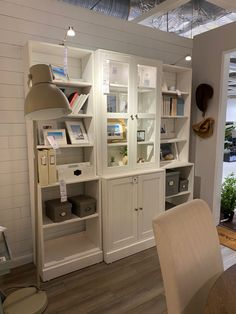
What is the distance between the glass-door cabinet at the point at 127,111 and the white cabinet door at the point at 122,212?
0.61ft

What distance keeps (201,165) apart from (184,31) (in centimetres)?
192

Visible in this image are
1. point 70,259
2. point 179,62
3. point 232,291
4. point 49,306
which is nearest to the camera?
point 232,291

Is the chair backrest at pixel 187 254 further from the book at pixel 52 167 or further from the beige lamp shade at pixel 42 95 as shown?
the book at pixel 52 167

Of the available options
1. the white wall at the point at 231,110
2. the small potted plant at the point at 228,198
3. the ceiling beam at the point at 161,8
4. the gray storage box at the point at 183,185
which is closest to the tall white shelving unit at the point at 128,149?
the gray storage box at the point at 183,185

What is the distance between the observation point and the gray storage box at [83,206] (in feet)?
7.92

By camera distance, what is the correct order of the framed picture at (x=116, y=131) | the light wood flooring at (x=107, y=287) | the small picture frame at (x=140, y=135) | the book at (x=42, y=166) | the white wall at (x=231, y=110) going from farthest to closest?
the white wall at (x=231, y=110)
the small picture frame at (x=140, y=135)
the framed picture at (x=116, y=131)
the book at (x=42, y=166)
the light wood flooring at (x=107, y=287)

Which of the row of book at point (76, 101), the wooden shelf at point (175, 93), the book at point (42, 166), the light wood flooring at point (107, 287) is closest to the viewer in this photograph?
the light wood flooring at point (107, 287)

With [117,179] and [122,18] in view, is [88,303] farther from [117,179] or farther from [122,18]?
[122,18]

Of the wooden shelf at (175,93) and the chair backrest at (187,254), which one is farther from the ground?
the wooden shelf at (175,93)

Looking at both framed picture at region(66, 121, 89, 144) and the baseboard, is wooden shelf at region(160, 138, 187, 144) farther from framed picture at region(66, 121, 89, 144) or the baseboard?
the baseboard

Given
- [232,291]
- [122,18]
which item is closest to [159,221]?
[232,291]

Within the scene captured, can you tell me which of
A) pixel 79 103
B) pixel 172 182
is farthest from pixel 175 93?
pixel 79 103

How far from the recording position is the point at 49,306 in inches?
75.6

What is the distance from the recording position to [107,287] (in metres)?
2.15
